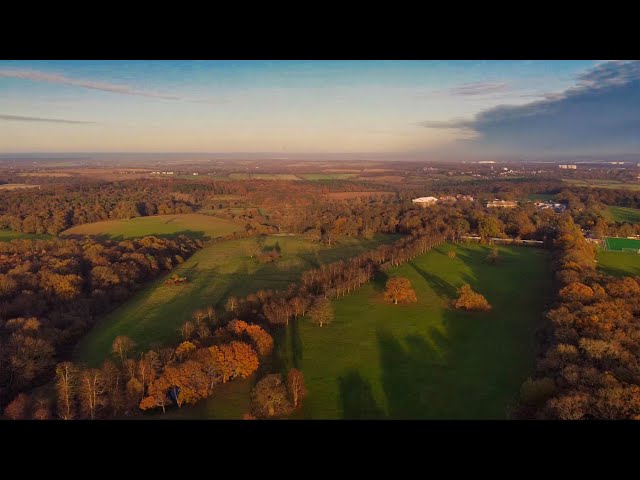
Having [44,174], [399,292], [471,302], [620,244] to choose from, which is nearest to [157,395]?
[399,292]

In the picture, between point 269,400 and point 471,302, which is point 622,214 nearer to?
point 471,302

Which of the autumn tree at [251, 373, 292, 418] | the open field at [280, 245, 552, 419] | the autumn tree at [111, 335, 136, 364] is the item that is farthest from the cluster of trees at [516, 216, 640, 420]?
the autumn tree at [111, 335, 136, 364]

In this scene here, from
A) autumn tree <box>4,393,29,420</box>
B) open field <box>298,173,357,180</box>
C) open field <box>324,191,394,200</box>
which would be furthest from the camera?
open field <box>298,173,357,180</box>

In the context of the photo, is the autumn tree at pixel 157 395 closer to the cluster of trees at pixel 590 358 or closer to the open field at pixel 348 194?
the cluster of trees at pixel 590 358

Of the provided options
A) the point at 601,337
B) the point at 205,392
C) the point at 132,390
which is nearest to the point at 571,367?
the point at 601,337

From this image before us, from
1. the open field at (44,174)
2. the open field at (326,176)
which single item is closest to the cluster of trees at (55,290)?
the open field at (44,174)

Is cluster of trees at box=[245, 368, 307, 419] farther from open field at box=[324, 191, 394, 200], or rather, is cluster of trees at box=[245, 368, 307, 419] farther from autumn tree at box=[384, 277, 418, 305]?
open field at box=[324, 191, 394, 200]
